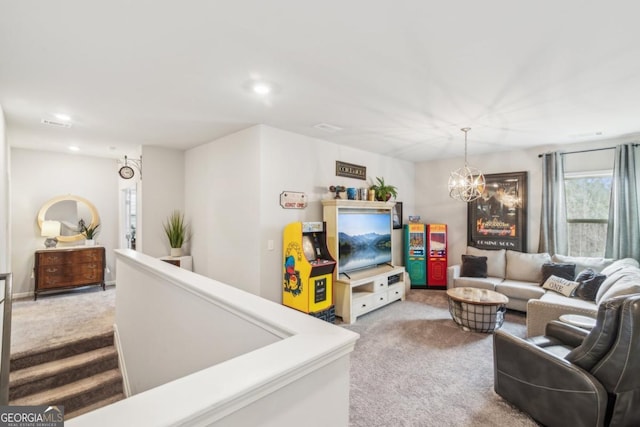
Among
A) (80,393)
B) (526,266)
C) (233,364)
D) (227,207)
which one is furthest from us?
(526,266)

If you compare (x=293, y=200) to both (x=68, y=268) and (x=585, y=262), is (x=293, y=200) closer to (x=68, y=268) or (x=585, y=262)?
(x=68, y=268)

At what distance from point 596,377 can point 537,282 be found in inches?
128

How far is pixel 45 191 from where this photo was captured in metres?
5.44

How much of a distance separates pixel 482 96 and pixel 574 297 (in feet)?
9.83

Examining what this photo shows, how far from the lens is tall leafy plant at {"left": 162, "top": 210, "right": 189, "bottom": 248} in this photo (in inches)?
198

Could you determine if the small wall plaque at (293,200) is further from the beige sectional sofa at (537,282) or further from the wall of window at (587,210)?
the wall of window at (587,210)

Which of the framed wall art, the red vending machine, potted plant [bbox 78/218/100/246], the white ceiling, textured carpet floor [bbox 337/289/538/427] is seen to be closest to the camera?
the white ceiling

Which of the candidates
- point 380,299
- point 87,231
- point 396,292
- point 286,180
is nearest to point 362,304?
point 380,299

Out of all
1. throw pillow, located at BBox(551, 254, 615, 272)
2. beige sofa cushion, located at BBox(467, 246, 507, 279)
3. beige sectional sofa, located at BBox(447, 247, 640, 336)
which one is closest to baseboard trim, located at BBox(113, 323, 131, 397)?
beige sectional sofa, located at BBox(447, 247, 640, 336)

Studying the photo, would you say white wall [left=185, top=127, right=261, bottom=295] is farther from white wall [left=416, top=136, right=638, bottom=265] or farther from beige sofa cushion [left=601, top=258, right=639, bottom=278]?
beige sofa cushion [left=601, top=258, right=639, bottom=278]

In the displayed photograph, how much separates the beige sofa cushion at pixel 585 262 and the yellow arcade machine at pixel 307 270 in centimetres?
361

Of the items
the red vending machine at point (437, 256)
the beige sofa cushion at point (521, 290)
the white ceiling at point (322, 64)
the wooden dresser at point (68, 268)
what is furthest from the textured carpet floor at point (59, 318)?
the beige sofa cushion at point (521, 290)

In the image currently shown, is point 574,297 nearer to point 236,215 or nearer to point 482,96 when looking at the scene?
point 482,96

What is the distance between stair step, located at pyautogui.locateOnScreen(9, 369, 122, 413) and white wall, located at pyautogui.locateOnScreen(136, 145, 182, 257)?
6.13ft
